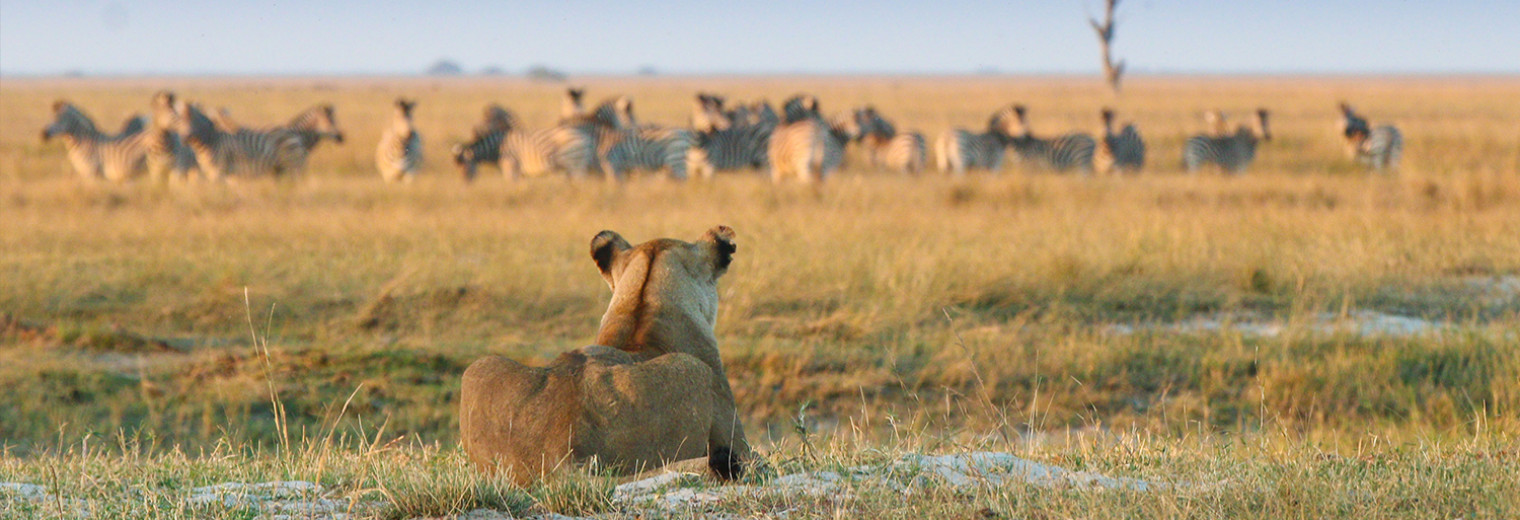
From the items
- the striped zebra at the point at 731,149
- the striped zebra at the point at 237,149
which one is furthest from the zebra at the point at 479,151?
the striped zebra at the point at 731,149

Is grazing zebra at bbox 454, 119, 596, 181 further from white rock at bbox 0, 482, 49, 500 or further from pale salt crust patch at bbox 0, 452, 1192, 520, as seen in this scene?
pale salt crust patch at bbox 0, 452, 1192, 520

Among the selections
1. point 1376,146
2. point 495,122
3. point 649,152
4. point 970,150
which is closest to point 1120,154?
point 970,150

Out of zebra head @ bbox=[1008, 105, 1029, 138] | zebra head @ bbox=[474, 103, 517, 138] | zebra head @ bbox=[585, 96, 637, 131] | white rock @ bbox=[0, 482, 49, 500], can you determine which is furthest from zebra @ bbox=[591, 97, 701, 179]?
white rock @ bbox=[0, 482, 49, 500]

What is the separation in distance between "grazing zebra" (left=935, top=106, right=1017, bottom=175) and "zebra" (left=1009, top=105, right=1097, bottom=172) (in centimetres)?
30

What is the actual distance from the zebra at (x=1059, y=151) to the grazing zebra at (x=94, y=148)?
1264 cm

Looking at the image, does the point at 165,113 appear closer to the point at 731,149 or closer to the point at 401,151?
the point at 401,151

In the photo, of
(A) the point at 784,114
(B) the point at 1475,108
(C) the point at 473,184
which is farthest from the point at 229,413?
(B) the point at 1475,108

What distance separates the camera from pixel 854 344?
8500 millimetres

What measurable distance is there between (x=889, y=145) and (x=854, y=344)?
13497 millimetres

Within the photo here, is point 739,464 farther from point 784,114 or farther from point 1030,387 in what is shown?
point 784,114

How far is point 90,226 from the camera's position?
41.8 feet

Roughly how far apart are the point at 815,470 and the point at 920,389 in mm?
3842

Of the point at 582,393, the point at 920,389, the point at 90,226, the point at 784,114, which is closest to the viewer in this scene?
the point at 582,393

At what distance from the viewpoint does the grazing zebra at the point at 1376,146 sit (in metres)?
21.0
